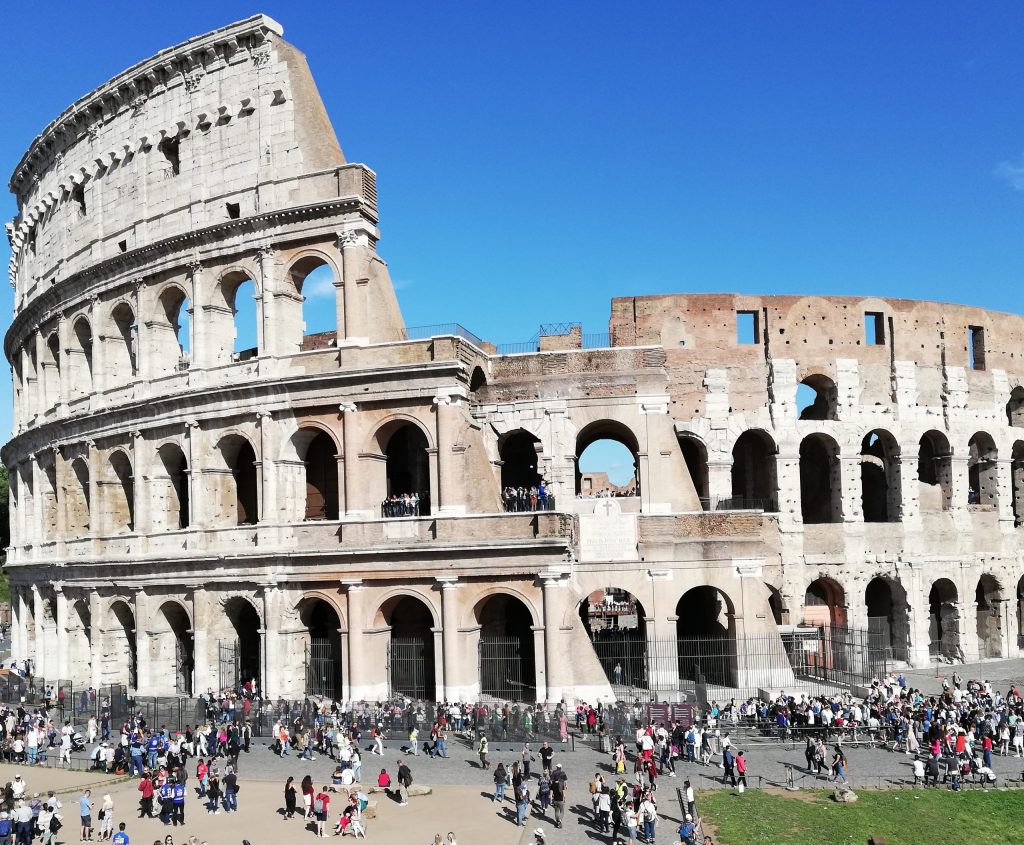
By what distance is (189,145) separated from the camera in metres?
29.7

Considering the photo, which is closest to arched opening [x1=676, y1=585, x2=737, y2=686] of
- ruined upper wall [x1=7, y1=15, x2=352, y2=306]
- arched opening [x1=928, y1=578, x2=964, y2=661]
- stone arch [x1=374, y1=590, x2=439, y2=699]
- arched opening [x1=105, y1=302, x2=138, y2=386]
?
stone arch [x1=374, y1=590, x2=439, y2=699]

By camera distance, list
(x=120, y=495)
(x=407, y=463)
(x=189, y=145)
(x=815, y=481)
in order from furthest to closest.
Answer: (x=815, y=481) < (x=120, y=495) < (x=407, y=463) < (x=189, y=145)

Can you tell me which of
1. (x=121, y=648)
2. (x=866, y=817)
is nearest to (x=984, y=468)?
(x=866, y=817)

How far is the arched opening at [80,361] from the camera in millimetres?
33562

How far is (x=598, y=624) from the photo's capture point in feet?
168

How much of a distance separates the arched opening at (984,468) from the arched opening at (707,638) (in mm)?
11816

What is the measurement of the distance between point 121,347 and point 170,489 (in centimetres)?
568

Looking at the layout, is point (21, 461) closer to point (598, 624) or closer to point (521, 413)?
point (521, 413)

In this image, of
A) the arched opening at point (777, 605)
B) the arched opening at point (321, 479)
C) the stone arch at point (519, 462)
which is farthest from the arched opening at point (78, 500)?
the arched opening at point (777, 605)

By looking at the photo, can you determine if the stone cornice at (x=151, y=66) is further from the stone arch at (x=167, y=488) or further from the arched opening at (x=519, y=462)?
the arched opening at (x=519, y=462)

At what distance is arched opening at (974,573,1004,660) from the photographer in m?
34.6

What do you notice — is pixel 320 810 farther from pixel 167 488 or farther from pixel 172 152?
pixel 172 152

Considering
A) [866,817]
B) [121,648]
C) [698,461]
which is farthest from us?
[698,461]

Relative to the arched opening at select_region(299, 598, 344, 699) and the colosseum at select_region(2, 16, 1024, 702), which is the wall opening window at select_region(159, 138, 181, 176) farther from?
the arched opening at select_region(299, 598, 344, 699)
